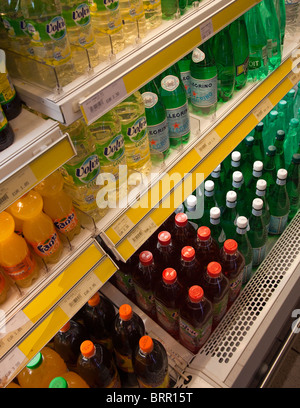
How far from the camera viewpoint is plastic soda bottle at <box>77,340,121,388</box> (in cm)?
121

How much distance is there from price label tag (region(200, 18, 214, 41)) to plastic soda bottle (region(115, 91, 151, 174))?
258 mm

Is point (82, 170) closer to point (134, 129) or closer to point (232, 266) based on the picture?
point (134, 129)

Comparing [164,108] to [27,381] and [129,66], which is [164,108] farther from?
[27,381]

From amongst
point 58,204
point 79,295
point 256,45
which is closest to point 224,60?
point 256,45

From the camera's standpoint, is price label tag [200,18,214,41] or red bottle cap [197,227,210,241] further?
red bottle cap [197,227,210,241]

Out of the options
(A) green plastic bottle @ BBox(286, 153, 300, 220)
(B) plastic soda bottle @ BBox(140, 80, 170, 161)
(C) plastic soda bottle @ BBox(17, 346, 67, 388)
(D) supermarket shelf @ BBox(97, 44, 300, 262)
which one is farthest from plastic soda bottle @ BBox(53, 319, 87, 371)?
(A) green plastic bottle @ BBox(286, 153, 300, 220)

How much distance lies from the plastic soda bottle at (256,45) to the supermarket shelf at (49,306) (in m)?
1.09

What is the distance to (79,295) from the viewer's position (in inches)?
38.9

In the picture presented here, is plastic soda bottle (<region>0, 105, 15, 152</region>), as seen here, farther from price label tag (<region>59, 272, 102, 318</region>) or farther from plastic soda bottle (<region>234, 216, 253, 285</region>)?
plastic soda bottle (<region>234, 216, 253, 285</region>)

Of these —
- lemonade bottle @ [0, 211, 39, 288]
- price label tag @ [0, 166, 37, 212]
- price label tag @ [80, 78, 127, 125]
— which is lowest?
lemonade bottle @ [0, 211, 39, 288]

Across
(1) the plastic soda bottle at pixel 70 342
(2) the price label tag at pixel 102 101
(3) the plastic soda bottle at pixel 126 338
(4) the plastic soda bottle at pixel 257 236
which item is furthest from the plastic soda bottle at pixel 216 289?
(2) the price label tag at pixel 102 101

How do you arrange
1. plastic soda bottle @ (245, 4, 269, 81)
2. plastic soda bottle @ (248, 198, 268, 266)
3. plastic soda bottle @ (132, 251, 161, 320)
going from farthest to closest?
1. plastic soda bottle @ (248, 198, 268, 266)
2. plastic soda bottle @ (245, 4, 269, 81)
3. plastic soda bottle @ (132, 251, 161, 320)

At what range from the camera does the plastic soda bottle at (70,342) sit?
4.31ft

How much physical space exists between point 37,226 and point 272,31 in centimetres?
146
